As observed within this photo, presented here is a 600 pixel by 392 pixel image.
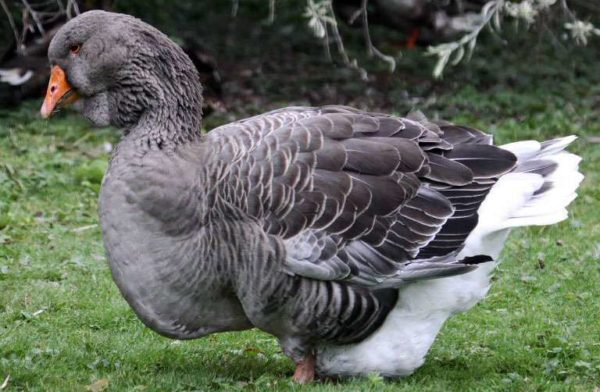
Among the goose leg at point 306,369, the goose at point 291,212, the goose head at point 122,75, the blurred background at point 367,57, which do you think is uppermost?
the goose head at point 122,75

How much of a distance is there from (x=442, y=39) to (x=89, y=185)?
6.29 meters

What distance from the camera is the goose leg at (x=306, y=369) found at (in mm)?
6004

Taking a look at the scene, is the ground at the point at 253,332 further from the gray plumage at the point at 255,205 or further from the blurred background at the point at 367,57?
the gray plumage at the point at 255,205

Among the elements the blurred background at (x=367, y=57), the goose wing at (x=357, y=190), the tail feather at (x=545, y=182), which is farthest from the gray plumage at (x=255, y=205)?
the blurred background at (x=367, y=57)

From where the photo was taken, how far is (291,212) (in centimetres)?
559

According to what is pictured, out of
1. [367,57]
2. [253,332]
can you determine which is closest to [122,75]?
[253,332]

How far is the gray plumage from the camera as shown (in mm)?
5570

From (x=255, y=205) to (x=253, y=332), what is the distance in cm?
179

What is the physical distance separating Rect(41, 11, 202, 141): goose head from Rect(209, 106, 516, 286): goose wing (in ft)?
1.05

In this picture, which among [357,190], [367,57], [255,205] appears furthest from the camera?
[367,57]

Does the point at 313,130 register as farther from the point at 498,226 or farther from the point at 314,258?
the point at 498,226

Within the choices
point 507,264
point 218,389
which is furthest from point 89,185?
point 218,389

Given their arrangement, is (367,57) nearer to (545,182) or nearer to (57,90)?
(545,182)

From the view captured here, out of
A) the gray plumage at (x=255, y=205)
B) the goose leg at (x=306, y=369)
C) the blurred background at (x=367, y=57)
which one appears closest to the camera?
the gray plumage at (x=255, y=205)
